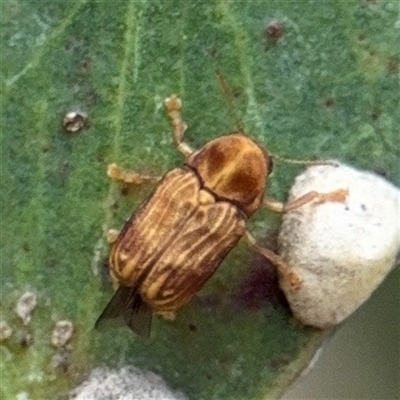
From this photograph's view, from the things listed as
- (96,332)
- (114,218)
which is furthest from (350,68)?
Answer: (96,332)

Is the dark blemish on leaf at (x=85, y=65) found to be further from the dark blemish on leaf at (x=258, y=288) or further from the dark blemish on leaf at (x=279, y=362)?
the dark blemish on leaf at (x=279, y=362)

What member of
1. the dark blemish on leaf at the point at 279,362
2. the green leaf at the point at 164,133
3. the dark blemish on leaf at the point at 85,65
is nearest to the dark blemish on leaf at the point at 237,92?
the green leaf at the point at 164,133

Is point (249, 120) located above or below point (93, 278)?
above

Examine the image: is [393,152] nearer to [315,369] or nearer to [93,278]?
[315,369]

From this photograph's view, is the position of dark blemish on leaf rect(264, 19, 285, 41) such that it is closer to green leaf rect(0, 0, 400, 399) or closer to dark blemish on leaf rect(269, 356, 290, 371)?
green leaf rect(0, 0, 400, 399)

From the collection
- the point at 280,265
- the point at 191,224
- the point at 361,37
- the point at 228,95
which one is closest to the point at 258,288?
the point at 280,265

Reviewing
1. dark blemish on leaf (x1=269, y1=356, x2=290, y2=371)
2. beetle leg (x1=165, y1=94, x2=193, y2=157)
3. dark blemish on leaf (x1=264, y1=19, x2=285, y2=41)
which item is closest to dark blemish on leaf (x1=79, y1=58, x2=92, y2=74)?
beetle leg (x1=165, y1=94, x2=193, y2=157)

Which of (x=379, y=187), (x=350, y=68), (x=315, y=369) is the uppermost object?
(x=350, y=68)
